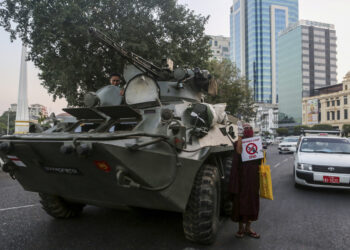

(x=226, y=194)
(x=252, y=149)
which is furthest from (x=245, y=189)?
(x=226, y=194)

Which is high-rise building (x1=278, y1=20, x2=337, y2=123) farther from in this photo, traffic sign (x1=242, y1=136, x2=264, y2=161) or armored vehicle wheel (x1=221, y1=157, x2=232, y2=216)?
traffic sign (x1=242, y1=136, x2=264, y2=161)

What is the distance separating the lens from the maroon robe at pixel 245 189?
386 centimetres

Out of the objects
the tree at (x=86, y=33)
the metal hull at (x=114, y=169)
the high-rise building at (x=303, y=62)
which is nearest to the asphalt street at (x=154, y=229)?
the metal hull at (x=114, y=169)

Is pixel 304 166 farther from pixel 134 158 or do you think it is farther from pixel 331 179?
pixel 134 158

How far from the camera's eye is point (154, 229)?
424 cm

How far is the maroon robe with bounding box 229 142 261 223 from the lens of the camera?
3.86m

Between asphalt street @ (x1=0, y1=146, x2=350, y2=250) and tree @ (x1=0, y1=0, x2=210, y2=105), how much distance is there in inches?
275

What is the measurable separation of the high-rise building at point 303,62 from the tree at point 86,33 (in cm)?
8612

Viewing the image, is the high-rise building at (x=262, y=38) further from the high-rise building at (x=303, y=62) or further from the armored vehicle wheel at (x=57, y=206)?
the armored vehicle wheel at (x=57, y=206)

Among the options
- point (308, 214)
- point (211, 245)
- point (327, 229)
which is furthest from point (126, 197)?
point (308, 214)

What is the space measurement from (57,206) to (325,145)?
266 inches

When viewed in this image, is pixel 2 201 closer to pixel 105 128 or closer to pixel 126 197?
pixel 105 128

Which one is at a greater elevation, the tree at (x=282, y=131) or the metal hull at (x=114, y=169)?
the metal hull at (x=114, y=169)

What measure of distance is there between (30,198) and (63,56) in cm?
701
